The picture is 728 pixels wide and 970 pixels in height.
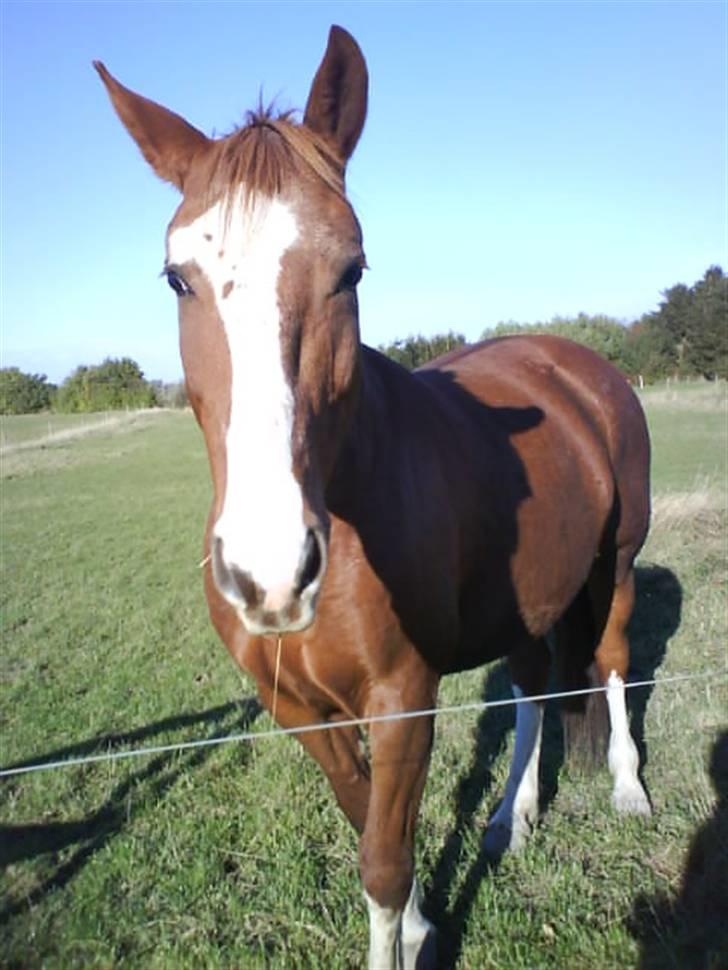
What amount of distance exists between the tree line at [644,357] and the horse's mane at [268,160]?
46345mm

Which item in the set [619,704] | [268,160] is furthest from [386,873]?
[619,704]

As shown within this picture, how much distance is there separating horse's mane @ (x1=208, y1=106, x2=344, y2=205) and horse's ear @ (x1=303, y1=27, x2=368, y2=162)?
2.8 inches

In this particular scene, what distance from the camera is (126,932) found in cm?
280

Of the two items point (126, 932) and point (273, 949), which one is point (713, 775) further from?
point (126, 932)

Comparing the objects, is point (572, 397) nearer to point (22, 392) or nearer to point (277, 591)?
point (277, 591)

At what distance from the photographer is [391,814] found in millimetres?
2230

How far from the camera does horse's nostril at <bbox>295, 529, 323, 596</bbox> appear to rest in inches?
55.4

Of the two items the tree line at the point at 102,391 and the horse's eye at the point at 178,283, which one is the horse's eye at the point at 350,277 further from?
the tree line at the point at 102,391

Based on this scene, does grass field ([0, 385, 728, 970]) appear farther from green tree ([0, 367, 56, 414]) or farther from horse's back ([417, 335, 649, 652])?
green tree ([0, 367, 56, 414])

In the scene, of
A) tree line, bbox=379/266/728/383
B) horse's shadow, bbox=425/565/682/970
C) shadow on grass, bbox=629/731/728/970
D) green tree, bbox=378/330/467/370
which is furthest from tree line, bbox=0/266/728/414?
shadow on grass, bbox=629/731/728/970

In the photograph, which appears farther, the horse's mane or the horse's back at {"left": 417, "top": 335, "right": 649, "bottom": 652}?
the horse's back at {"left": 417, "top": 335, "right": 649, "bottom": 652}

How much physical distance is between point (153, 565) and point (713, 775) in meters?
7.52

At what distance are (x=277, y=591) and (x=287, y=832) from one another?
2.37m

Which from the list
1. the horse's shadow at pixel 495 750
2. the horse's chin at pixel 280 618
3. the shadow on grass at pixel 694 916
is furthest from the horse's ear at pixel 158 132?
the shadow on grass at pixel 694 916
